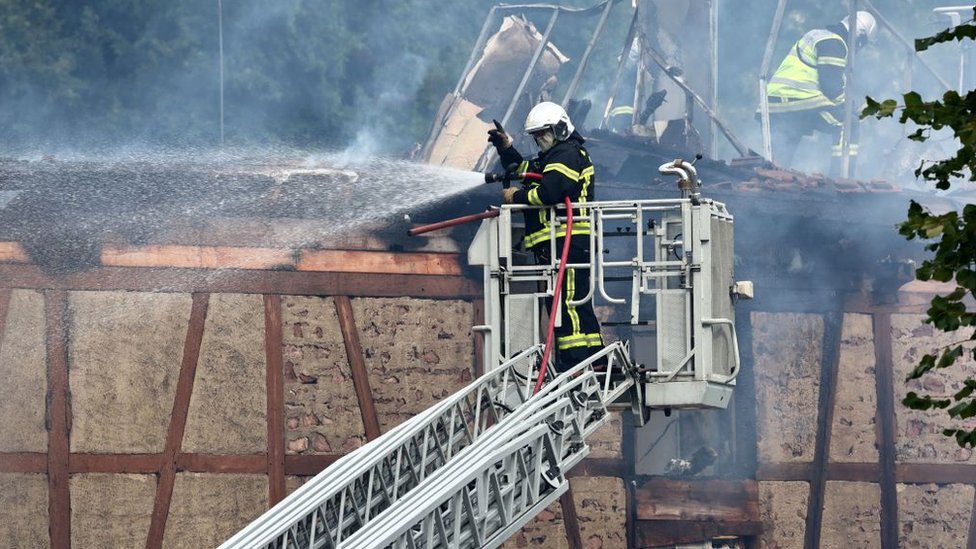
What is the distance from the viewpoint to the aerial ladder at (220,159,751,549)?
287 inches

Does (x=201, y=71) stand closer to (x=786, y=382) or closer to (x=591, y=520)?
(x=786, y=382)

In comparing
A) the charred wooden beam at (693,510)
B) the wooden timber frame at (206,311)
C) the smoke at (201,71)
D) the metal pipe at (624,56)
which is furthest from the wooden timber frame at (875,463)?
the smoke at (201,71)

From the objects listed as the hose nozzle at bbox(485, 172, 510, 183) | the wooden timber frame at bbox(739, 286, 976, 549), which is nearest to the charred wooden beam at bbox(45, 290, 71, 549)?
the hose nozzle at bbox(485, 172, 510, 183)

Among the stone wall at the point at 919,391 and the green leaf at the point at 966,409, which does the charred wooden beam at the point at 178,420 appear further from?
the green leaf at the point at 966,409

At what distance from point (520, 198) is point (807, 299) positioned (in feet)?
18.3

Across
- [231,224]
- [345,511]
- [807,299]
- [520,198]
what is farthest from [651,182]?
[345,511]

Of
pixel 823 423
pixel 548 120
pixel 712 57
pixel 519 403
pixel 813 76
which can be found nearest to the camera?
pixel 519 403

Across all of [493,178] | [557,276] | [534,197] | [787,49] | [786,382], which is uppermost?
[787,49]

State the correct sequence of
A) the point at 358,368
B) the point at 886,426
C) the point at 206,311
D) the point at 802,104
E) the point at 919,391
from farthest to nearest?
the point at 802,104 < the point at 919,391 < the point at 886,426 < the point at 358,368 < the point at 206,311

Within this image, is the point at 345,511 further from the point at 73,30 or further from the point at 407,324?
the point at 73,30

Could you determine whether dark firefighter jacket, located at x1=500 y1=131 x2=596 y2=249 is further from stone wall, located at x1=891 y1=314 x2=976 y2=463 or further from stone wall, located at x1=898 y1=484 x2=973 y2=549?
stone wall, located at x1=898 y1=484 x2=973 y2=549

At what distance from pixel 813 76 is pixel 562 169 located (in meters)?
8.90

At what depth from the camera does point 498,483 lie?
7367mm

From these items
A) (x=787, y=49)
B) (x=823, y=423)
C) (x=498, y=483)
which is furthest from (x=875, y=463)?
(x=787, y=49)
